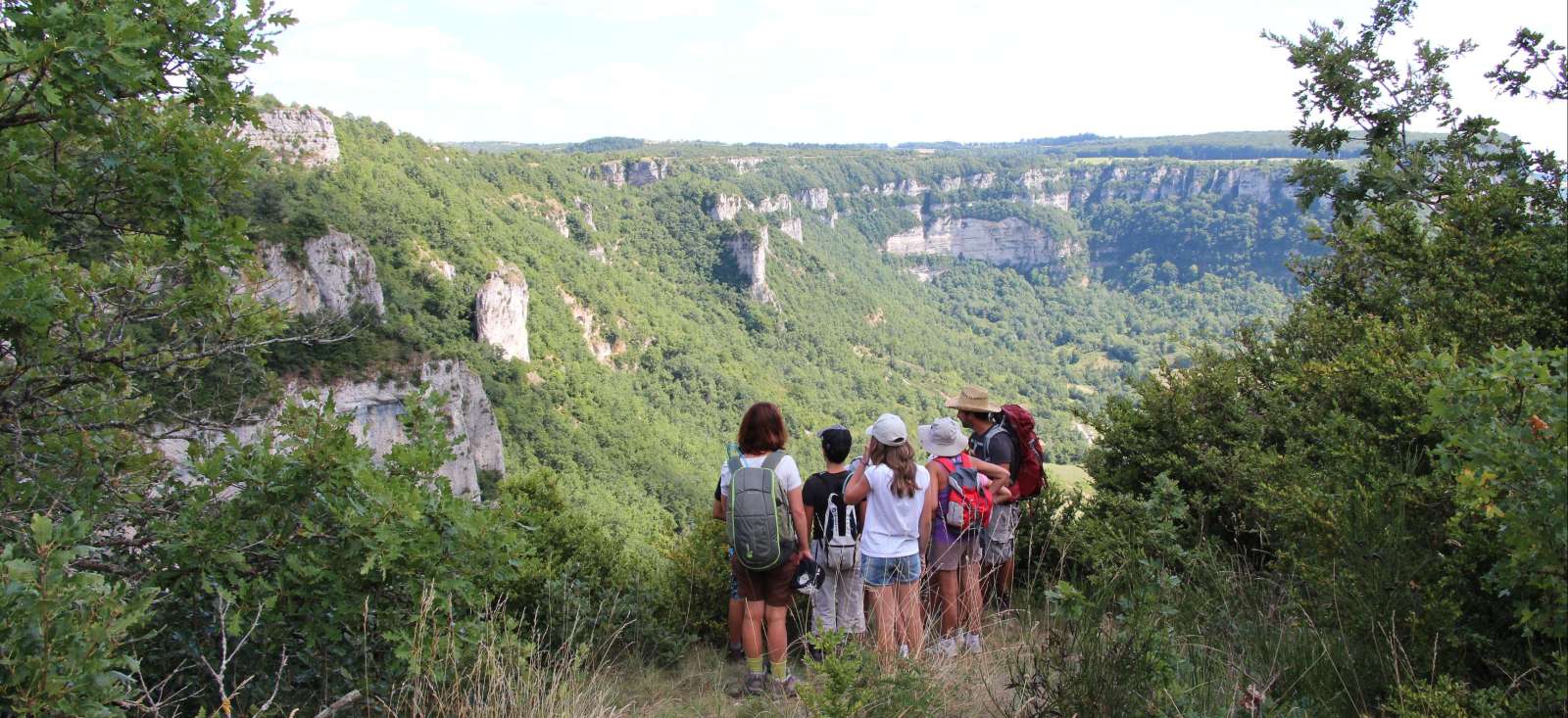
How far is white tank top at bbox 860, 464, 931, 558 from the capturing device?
4.00 m

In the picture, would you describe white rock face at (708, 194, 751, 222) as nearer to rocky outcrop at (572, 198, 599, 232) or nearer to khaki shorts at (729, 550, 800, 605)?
rocky outcrop at (572, 198, 599, 232)

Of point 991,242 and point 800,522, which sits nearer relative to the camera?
point 800,522

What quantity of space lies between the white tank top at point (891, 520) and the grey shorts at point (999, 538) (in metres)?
0.66

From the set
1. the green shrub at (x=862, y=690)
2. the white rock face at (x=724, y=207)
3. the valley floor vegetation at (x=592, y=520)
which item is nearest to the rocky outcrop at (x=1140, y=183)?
the white rock face at (x=724, y=207)

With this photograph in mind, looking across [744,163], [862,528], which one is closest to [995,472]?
[862,528]

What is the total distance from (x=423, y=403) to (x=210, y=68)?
142 cm

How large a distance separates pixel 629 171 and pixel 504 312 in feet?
181

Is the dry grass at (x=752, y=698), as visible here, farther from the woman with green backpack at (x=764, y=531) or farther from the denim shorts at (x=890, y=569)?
the denim shorts at (x=890, y=569)

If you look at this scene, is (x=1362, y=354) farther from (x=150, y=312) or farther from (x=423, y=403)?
(x=150, y=312)

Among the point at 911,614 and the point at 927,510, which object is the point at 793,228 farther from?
the point at 911,614

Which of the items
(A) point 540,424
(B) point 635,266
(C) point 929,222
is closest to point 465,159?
(B) point 635,266

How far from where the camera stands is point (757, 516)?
373 centimetres

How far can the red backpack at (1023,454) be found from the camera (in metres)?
4.57

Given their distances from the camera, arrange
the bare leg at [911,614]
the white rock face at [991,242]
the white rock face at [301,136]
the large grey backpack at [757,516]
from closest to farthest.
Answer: the bare leg at [911,614] < the large grey backpack at [757,516] < the white rock face at [301,136] < the white rock face at [991,242]
